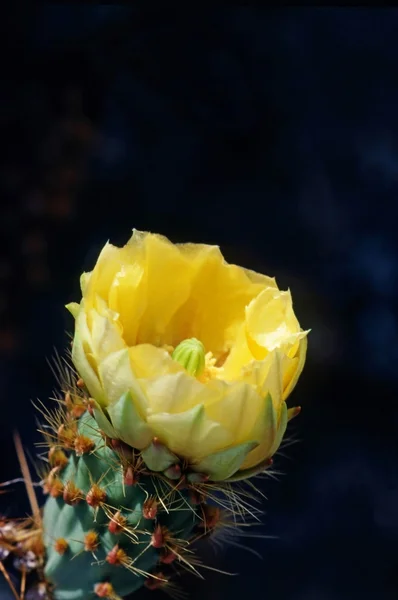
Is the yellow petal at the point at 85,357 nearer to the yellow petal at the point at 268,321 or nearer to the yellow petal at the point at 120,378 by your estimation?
the yellow petal at the point at 120,378

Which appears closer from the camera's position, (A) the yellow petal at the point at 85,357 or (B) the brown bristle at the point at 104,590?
(A) the yellow petal at the point at 85,357

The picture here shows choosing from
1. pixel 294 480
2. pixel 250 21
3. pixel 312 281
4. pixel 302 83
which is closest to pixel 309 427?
pixel 294 480

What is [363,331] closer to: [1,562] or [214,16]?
[214,16]

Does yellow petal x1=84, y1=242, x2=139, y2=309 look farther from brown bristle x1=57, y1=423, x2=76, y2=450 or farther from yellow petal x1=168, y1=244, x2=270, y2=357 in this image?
brown bristle x1=57, y1=423, x2=76, y2=450

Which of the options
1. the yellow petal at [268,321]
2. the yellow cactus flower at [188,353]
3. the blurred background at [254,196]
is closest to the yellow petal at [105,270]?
the yellow cactus flower at [188,353]

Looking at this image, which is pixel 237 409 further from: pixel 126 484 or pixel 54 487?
pixel 54 487

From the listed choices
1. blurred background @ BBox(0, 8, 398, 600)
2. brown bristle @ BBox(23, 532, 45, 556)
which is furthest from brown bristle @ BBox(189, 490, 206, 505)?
blurred background @ BBox(0, 8, 398, 600)

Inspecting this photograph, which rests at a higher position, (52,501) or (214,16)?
(214,16)
